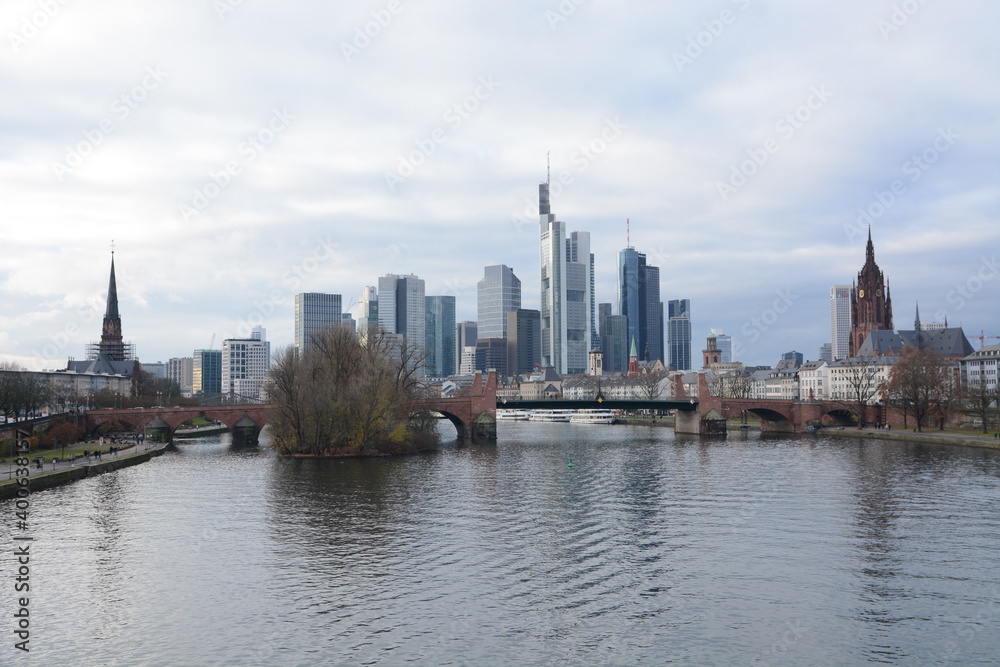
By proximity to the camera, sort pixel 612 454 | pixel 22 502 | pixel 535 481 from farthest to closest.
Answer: pixel 612 454 → pixel 535 481 → pixel 22 502

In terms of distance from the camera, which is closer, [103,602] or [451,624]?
[451,624]

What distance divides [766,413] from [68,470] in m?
108

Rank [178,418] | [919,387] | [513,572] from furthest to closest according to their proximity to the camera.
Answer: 1. [178,418]
2. [919,387]
3. [513,572]

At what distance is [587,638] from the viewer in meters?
28.2

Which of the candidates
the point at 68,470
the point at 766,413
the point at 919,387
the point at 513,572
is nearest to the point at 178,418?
the point at 68,470

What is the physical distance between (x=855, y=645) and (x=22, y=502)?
159 ft

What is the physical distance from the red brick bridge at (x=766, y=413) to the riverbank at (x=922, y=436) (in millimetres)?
7040

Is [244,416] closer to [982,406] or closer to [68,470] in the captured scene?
[68,470]

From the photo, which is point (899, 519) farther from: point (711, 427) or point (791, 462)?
point (711, 427)

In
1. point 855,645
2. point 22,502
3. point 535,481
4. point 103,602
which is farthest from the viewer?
point 535,481

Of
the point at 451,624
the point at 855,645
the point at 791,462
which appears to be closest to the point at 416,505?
the point at 451,624

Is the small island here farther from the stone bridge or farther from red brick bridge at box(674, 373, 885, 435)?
red brick bridge at box(674, 373, 885, 435)

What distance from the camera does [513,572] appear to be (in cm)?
3625

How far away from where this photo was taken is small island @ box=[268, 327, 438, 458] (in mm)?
86875
